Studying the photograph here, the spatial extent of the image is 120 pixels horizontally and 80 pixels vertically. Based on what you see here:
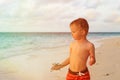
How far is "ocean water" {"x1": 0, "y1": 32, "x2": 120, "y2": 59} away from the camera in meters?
1.39

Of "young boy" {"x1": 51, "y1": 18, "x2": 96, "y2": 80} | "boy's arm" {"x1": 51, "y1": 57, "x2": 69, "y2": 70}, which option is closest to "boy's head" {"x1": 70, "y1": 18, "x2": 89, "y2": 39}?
"young boy" {"x1": 51, "y1": 18, "x2": 96, "y2": 80}

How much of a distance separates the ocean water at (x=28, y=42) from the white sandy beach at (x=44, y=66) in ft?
0.07

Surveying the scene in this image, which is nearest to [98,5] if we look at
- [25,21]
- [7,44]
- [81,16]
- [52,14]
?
[81,16]

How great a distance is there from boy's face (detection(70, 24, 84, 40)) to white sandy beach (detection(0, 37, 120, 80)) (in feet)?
0.46

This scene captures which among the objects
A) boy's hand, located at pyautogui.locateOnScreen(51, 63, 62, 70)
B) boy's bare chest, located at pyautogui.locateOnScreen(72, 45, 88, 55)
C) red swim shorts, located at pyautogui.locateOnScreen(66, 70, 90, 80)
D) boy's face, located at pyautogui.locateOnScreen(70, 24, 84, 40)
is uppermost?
boy's face, located at pyautogui.locateOnScreen(70, 24, 84, 40)

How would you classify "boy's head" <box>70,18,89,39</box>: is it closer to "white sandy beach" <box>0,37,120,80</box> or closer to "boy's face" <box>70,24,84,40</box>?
"boy's face" <box>70,24,84,40</box>

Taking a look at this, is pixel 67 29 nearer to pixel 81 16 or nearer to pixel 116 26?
pixel 81 16

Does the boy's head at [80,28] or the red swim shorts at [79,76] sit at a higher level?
the boy's head at [80,28]

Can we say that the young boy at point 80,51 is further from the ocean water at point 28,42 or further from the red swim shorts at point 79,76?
the ocean water at point 28,42

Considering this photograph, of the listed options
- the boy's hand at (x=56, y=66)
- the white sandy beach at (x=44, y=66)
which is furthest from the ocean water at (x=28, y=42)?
the boy's hand at (x=56, y=66)

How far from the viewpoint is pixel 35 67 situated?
4.54 ft

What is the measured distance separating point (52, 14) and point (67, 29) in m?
0.10

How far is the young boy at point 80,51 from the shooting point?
3.97ft

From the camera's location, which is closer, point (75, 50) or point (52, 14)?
point (75, 50)
